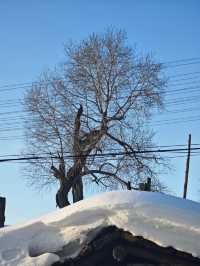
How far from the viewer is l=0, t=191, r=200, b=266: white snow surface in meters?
9.25

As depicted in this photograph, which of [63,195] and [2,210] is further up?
[2,210]

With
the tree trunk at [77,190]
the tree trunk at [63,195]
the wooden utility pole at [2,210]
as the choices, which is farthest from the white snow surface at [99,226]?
the tree trunk at [77,190]

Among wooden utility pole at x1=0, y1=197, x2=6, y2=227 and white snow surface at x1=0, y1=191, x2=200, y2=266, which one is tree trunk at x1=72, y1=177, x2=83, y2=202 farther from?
white snow surface at x1=0, y1=191, x2=200, y2=266

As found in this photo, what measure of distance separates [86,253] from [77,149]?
707 inches

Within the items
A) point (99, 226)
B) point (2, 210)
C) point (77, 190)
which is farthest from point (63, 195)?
point (99, 226)

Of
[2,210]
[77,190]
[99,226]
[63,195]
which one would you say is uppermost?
[99,226]

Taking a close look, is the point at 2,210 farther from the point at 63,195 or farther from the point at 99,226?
the point at 99,226

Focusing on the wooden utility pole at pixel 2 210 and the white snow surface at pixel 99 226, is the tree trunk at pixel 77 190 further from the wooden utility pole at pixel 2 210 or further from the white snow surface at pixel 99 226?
the white snow surface at pixel 99 226

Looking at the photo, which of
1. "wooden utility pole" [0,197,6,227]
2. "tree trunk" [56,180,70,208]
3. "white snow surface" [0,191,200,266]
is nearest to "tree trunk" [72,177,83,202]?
"tree trunk" [56,180,70,208]

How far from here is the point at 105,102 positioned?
2808 centimetres

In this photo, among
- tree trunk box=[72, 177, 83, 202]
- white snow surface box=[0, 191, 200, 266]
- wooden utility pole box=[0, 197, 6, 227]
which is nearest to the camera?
white snow surface box=[0, 191, 200, 266]

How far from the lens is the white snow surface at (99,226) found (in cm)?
925

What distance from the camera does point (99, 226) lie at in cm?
971

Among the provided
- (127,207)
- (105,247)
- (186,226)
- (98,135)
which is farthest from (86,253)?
(98,135)
